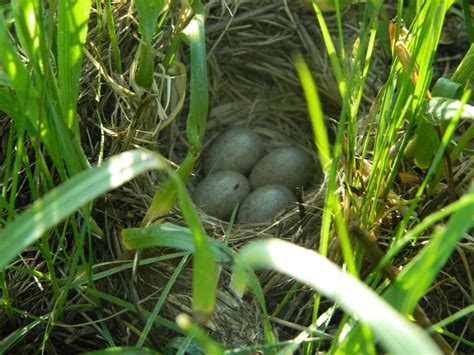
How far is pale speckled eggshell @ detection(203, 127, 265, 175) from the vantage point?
2627 mm

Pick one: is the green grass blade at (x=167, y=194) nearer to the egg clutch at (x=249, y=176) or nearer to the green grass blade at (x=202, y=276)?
the green grass blade at (x=202, y=276)

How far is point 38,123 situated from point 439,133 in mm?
746

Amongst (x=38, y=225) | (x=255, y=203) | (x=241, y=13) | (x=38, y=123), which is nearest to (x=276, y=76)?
(x=241, y=13)

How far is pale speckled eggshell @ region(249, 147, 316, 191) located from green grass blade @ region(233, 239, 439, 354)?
1755 mm

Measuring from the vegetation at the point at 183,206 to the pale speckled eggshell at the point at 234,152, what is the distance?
0.48m

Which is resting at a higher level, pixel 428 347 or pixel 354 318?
pixel 428 347

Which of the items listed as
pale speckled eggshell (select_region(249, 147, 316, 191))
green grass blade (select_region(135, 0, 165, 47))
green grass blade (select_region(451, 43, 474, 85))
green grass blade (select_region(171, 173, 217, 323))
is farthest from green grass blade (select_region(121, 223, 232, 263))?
pale speckled eggshell (select_region(249, 147, 316, 191))

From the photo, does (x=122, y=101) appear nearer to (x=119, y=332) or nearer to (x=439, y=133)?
(x=119, y=332)

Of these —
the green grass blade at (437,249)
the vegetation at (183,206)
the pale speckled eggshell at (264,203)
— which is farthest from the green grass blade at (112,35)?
the green grass blade at (437,249)

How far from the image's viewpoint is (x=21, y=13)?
48.6 inches

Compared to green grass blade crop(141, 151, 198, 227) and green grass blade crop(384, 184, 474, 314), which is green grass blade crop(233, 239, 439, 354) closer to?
green grass blade crop(384, 184, 474, 314)

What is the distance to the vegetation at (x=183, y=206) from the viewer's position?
1.09 metres

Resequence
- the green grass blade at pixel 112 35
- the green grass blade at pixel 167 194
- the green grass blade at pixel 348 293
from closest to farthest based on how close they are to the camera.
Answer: the green grass blade at pixel 348 293 < the green grass blade at pixel 167 194 < the green grass blade at pixel 112 35

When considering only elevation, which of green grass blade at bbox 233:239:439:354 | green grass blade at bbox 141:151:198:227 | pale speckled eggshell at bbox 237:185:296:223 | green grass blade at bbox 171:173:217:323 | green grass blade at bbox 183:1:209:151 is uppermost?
green grass blade at bbox 233:239:439:354
